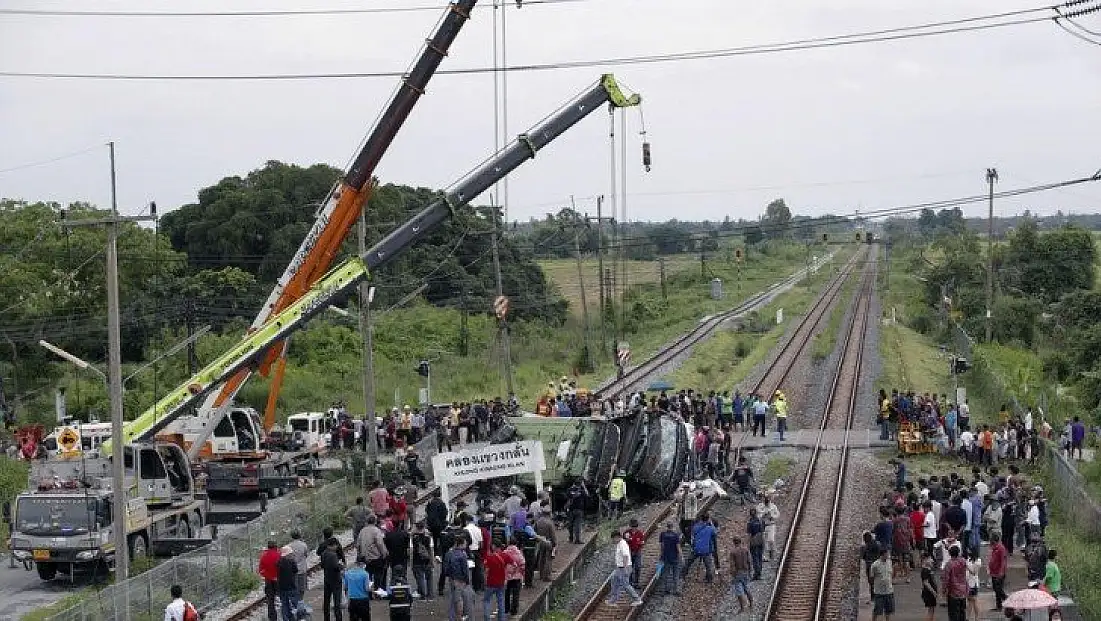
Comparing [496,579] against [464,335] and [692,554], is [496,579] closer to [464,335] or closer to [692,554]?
[692,554]

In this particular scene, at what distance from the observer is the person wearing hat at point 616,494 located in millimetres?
28875

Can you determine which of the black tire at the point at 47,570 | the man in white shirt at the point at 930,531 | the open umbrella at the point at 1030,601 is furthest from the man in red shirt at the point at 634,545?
the black tire at the point at 47,570

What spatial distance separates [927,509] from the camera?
24266mm

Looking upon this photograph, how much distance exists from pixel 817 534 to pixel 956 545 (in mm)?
9038

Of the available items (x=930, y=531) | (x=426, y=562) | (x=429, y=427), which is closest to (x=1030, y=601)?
(x=930, y=531)

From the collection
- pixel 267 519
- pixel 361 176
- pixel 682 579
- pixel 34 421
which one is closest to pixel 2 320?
pixel 34 421

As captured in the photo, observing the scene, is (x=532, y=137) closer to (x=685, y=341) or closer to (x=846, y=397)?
(x=846, y=397)

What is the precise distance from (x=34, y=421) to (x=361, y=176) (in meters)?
27.3

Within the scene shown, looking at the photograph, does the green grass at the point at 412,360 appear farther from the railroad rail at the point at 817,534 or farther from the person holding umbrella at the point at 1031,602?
the person holding umbrella at the point at 1031,602

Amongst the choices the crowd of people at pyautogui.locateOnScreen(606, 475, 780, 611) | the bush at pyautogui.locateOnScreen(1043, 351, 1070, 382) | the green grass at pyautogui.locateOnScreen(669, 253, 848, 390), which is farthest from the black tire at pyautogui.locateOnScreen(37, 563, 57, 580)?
the bush at pyautogui.locateOnScreen(1043, 351, 1070, 382)

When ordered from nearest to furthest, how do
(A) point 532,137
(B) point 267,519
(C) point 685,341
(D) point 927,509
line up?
(D) point 927,509 → (B) point 267,519 → (A) point 532,137 → (C) point 685,341

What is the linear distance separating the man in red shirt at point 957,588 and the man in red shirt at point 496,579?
6.48m

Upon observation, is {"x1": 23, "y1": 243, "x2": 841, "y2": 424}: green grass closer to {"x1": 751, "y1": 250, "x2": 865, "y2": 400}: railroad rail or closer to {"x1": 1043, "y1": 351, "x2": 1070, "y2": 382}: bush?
{"x1": 751, "y1": 250, "x2": 865, "y2": 400}: railroad rail

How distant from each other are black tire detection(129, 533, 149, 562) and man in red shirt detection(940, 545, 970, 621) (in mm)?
15526
